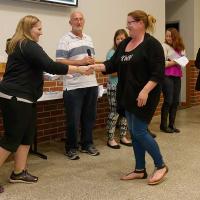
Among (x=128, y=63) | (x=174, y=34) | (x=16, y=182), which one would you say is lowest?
(x=16, y=182)

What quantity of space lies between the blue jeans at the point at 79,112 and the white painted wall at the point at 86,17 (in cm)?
91

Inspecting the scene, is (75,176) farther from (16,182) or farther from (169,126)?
(169,126)

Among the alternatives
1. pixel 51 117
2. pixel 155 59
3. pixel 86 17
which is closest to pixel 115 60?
pixel 155 59

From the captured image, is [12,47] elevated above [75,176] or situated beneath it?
elevated above

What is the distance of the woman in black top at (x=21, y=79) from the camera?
2697 mm

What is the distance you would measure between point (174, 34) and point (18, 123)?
9.38 ft

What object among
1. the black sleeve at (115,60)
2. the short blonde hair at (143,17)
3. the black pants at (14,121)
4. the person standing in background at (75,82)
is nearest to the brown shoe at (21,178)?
the black pants at (14,121)

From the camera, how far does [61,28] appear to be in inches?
175

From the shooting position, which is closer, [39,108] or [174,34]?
[39,108]

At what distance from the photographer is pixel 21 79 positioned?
2.72 m

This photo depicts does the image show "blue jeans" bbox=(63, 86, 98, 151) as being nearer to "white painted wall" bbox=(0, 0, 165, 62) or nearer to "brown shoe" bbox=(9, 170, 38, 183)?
Result: "brown shoe" bbox=(9, 170, 38, 183)

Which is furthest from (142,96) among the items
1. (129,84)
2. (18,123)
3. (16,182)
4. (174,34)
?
(174,34)

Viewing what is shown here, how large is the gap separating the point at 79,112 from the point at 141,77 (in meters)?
1.02

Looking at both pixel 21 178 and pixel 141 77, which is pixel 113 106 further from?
pixel 21 178
